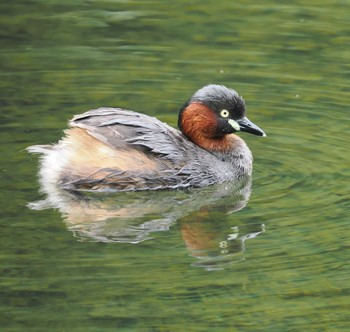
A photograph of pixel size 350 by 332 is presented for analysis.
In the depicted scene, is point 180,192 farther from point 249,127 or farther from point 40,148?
point 40,148

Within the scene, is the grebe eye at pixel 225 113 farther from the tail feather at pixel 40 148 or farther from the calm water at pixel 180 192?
the tail feather at pixel 40 148

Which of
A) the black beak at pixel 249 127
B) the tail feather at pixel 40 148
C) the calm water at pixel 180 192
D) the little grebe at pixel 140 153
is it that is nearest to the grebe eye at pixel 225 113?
the little grebe at pixel 140 153

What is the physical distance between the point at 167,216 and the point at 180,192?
74 cm

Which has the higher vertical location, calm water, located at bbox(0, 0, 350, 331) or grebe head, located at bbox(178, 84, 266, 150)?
grebe head, located at bbox(178, 84, 266, 150)

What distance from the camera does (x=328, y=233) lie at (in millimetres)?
8047

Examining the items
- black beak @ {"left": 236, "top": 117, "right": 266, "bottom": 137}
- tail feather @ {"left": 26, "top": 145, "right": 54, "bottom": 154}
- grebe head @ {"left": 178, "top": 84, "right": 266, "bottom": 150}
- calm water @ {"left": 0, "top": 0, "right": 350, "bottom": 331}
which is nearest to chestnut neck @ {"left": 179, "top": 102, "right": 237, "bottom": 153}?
grebe head @ {"left": 178, "top": 84, "right": 266, "bottom": 150}

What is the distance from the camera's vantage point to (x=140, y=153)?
9164 millimetres

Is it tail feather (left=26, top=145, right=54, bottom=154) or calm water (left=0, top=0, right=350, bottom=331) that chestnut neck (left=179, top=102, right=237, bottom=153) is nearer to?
calm water (left=0, top=0, right=350, bottom=331)

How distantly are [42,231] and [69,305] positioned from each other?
1325 millimetres

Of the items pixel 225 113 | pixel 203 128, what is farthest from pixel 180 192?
pixel 225 113

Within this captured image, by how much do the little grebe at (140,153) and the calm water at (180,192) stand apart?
16 centimetres

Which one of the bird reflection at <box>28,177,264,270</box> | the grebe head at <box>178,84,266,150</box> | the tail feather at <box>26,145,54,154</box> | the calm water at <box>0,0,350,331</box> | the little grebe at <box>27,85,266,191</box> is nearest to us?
the calm water at <box>0,0,350,331</box>

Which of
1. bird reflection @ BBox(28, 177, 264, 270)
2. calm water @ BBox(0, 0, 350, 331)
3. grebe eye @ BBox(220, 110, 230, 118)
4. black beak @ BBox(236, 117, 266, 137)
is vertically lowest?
bird reflection @ BBox(28, 177, 264, 270)

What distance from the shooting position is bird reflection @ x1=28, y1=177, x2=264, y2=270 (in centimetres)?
790
